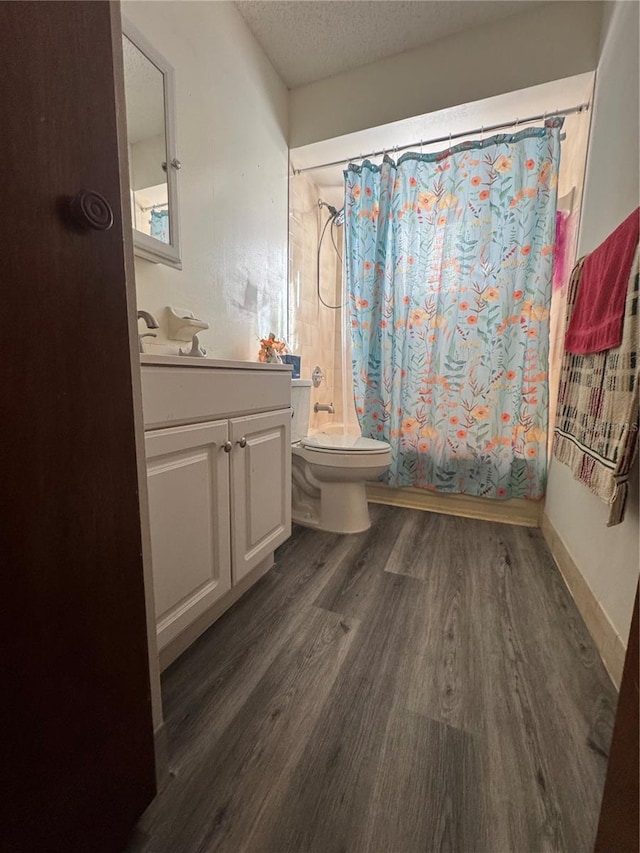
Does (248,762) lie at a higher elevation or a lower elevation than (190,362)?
lower

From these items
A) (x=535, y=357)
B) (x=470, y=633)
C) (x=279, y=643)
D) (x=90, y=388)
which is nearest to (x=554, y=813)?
(x=470, y=633)

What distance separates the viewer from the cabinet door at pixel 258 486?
1.13 meters

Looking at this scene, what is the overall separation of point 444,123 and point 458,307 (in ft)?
3.10

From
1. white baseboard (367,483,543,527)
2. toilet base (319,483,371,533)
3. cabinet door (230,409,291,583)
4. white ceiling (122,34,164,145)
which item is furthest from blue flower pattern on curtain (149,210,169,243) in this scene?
white baseboard (367,483,543,527)

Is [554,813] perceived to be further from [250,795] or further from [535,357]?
[535,357]

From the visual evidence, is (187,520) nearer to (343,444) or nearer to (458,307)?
(343,444)

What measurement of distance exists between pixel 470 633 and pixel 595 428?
74 centimetres

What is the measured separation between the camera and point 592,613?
3.75 ft

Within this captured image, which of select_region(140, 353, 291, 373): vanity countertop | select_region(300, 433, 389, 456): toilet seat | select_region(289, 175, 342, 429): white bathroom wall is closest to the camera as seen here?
select_region(140, 353, 291, 373): vanity countertop

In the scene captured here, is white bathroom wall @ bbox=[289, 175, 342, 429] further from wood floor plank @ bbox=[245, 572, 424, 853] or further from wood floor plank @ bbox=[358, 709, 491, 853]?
wood floor plank @ bbox=[358, 709, 491, 853]

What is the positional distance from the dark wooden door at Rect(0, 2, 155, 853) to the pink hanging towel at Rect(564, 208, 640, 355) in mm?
1227

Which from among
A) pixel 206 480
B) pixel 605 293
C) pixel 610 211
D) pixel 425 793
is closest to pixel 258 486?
pixel 206 480

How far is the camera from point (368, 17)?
1628mm

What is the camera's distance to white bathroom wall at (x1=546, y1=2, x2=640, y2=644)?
0.98m
